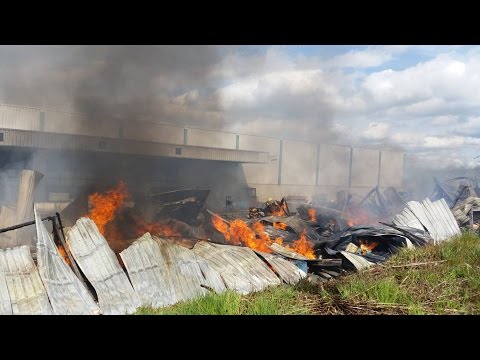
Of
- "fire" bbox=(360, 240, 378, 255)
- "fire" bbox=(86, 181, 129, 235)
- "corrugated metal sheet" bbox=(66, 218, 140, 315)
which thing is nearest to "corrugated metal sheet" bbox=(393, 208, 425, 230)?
"fire" bbox=(360, 240, 378, 255)

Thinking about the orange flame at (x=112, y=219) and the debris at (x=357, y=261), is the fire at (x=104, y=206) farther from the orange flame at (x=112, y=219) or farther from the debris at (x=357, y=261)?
the debris at (x=357, y=261)

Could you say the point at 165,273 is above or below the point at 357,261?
above

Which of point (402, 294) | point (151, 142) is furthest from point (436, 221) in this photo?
point (151, 142)

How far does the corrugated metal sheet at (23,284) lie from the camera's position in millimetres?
4059

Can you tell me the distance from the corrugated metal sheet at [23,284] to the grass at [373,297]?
107 centimetres

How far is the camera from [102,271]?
4629 millimetres

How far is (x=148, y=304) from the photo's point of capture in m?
4.68

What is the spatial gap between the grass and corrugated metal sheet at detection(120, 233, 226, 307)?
0.25 m

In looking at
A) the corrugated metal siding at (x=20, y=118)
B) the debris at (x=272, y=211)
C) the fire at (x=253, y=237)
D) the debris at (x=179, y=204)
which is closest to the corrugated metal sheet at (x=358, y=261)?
the fire at (x=253, y=237)

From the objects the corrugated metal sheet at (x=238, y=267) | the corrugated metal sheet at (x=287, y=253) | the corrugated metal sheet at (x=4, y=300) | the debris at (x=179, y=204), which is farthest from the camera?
the debris at (x=179, y=204)

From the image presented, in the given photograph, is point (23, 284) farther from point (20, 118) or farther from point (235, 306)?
point (20, 118)

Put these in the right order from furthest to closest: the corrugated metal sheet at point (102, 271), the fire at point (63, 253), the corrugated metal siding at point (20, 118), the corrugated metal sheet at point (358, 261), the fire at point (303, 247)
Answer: the corrugated metal siding at point (20, 118) < the fire at point (303, 247) < the corrugated metal sheet at point (358, 261) < the fire at point (63, 253) < the corrugated metal sheet at point (102, 271)

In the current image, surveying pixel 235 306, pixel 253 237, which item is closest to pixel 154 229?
pixel 253 237

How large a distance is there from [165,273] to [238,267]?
121 centimetres
